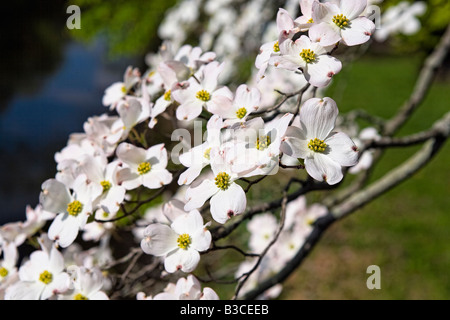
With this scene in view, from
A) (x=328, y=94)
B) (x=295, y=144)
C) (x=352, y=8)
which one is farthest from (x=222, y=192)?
(x=328, y=94)

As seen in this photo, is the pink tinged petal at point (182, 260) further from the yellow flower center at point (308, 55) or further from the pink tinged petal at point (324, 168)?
the yellow flower center at point (308, 55)

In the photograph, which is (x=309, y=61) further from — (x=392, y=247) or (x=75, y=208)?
(x=392, y=247)

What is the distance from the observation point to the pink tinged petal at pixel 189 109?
73cm

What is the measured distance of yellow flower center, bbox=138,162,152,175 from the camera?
2.47ft

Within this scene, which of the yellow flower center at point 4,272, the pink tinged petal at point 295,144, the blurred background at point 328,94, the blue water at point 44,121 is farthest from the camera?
the blue water at point 44,121

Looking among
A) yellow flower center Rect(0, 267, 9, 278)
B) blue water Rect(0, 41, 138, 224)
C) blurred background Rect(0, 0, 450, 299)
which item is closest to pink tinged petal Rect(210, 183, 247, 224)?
yellow flower center Rect(0, 267, 9, 278)

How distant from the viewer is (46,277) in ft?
2.63

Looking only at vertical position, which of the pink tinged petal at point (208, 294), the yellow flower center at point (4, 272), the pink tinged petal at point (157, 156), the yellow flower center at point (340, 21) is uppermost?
the yellow flower center at point (340, 21)

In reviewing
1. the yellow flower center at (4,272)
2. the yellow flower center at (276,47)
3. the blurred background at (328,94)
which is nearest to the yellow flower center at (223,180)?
the yellow flower center at (276,47)

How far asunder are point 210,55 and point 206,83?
86mm

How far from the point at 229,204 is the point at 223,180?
3 centimetres

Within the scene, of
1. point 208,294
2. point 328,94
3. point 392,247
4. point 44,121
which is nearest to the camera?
point 208,294

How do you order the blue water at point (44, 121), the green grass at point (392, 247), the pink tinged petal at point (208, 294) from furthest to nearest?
the blue water at point (44, 121) → the green grass at point (392, 247) → the pink tinged petal at point (208, 294)
